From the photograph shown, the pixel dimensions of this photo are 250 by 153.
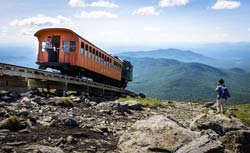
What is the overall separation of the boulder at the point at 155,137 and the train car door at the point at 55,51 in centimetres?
2387

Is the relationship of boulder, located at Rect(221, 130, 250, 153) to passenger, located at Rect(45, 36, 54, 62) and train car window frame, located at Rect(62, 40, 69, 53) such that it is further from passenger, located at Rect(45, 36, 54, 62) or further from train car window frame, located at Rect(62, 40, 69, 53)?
passenger, located at Rect(45, 36, 54, 62)

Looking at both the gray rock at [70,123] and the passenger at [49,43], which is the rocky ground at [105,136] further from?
the passenger at [49,43]

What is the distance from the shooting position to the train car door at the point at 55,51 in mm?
34875

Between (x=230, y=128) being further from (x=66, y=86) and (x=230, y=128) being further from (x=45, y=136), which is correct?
(x=66, y=86)

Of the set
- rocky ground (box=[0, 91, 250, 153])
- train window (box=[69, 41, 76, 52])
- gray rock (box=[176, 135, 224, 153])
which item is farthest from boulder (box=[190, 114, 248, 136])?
train window (box=[69, 41, 76, 52])

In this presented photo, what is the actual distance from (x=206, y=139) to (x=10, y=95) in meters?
13.3

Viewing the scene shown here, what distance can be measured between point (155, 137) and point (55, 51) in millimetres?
25271

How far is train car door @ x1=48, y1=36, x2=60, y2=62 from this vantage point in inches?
1373

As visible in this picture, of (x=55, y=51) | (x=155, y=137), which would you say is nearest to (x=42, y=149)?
(x=155, y=137)

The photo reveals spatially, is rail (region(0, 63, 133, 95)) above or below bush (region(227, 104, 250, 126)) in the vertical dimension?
above

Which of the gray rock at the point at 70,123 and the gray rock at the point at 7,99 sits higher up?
the gray rock at the point at 7,99

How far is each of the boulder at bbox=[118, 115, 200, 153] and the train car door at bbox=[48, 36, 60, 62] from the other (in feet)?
78.3

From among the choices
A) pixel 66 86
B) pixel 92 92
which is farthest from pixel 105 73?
pixel 66 86

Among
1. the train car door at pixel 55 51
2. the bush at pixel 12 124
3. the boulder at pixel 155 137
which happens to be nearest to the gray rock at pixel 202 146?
the boulder at pixel 155 137
